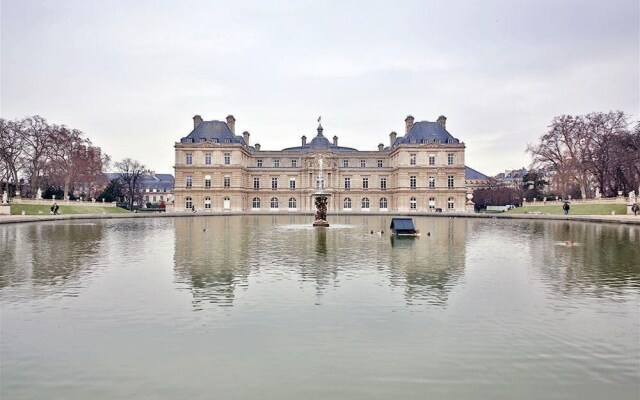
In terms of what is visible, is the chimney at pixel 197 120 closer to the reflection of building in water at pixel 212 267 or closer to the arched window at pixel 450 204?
the arched window at pixel 450 204

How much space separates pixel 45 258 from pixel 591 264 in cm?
1916

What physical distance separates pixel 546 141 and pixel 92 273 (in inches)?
2586

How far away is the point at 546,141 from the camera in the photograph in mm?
66562

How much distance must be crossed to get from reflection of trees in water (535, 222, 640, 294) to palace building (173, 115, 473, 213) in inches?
2189

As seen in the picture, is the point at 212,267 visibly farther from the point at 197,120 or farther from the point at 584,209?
the point at 197,120

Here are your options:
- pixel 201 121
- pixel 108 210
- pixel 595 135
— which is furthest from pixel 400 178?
pixel 108 210

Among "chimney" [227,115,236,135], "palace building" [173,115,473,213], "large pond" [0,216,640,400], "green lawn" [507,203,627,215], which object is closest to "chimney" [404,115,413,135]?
"palace building" [173,115,473,213]

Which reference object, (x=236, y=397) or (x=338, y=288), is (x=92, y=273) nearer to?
(x=338, y=288)

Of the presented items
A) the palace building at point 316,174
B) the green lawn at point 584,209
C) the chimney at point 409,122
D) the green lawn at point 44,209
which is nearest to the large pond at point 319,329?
the green lawn at point 584,209

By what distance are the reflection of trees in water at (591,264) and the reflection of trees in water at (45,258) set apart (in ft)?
45.6

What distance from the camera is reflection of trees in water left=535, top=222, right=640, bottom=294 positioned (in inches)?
500

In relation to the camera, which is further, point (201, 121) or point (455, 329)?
point (201, 121)

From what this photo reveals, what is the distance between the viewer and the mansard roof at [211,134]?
78688 millimetres

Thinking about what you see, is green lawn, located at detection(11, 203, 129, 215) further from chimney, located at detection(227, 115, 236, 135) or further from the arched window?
the arched window
